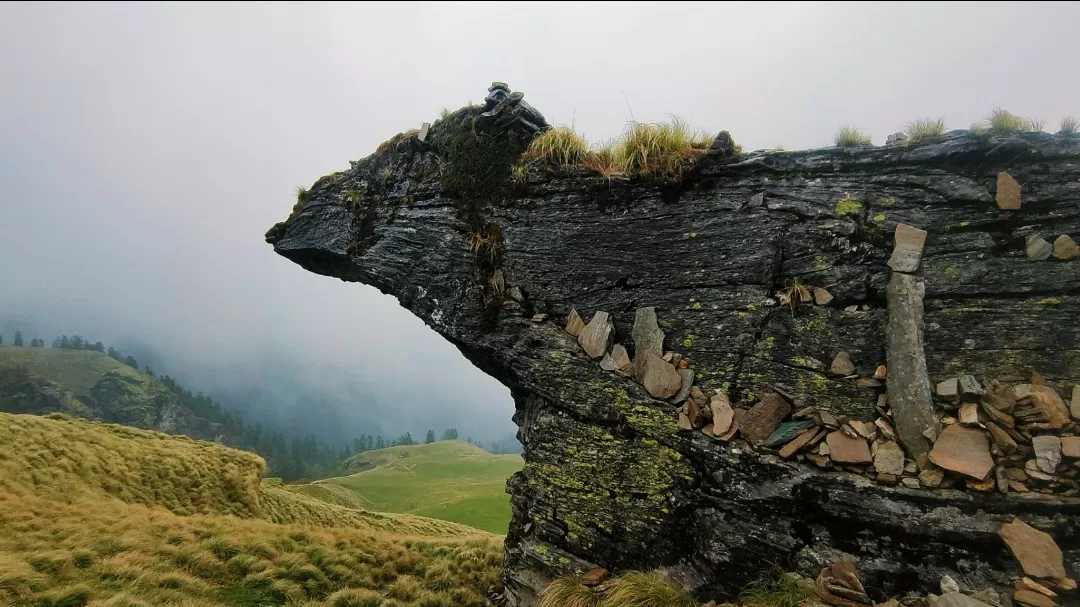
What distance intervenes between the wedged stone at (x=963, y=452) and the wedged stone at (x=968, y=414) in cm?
13

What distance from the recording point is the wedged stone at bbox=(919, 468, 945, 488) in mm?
7047

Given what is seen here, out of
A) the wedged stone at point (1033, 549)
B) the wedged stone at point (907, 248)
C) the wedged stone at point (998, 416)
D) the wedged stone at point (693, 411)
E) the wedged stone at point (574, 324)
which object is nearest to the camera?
the wedged stone at point (1033, 549)

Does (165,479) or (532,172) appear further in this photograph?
(165,479)

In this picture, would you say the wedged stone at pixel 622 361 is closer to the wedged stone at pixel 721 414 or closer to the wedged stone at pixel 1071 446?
the wedged stone at pixel 721 414

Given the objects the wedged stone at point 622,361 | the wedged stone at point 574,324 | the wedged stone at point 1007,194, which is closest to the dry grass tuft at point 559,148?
the wedged stone at point 574,324

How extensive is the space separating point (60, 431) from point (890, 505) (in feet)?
120

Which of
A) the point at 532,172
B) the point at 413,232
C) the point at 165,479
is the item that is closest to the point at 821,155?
the point at 532,172

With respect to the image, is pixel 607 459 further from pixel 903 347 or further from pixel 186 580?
pixel 186 580

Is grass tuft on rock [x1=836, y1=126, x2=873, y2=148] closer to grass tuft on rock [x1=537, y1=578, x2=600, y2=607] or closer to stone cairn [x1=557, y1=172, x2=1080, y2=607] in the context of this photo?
stone cairn [x1=557, y1=172, x2=1080, y2=607]

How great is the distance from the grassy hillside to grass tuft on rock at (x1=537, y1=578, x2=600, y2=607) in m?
14.6

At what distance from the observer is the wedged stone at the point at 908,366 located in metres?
7.48

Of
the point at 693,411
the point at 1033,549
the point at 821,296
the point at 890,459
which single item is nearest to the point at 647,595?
the point at 693,411

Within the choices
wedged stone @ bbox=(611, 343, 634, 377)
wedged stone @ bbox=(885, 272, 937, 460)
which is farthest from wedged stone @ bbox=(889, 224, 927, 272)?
wedged stone @ bbox=(611, 343, 634, 377)

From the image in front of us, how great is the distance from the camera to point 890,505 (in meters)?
7.22
